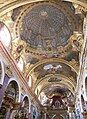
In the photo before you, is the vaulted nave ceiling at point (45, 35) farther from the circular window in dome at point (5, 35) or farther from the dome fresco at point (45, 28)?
the circular window in dome at point (5, 35)

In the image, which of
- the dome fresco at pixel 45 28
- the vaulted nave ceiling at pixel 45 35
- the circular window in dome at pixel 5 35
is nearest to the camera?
the circular window in dome at pixel 5 35

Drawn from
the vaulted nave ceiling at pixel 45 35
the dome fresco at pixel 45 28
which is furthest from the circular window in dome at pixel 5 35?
the dome fresco at pixel 45 28

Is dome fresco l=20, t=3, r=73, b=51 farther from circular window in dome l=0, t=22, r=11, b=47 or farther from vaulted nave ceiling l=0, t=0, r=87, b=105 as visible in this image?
circular window in dome l=0, t=22, r=11, b=47

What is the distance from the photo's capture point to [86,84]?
1379cm

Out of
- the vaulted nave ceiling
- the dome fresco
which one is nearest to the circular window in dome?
the vaulted nave ceiling

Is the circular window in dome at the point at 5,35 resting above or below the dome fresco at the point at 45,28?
below

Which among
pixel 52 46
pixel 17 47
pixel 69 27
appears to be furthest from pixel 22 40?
pixel 69 27

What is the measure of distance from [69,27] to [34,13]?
12.3 ft

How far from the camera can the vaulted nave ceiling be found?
509 inches

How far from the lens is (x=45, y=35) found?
54.1 ft

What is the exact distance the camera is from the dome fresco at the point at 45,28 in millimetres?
14185

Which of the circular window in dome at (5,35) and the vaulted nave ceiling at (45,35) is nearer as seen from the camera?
the circular window in dome at (5,35)

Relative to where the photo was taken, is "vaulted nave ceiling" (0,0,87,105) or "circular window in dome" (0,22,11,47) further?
"vaulted nave ceiling" (0,0,87,105)

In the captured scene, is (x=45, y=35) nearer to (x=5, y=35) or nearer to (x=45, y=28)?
(x=45, y=28)
